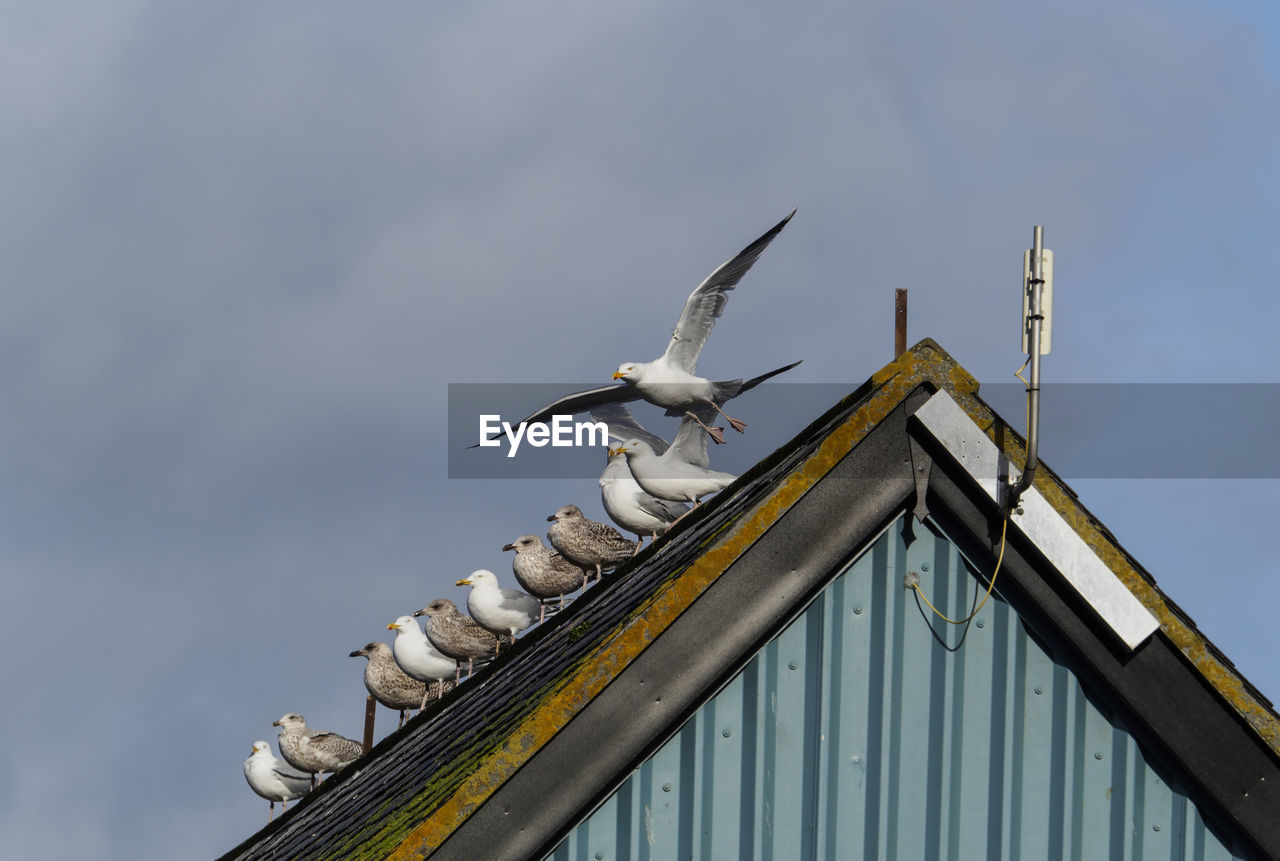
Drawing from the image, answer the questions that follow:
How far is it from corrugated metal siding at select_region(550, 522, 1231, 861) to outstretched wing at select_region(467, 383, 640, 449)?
25.8 ft

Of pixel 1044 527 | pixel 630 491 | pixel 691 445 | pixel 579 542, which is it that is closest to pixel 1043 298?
pixel 1044 527

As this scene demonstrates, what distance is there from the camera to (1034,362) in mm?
5480

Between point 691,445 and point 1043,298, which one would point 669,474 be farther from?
point 1043,298

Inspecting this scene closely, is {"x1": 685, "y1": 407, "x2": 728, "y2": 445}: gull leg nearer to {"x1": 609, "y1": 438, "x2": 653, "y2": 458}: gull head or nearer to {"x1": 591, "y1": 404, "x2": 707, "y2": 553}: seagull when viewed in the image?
{"x1": 591, "y1": 404, "x2": 707, "y2": 553}: seagull

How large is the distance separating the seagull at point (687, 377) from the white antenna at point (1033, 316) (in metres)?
8.53

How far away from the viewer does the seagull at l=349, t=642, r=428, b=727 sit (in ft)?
73.0

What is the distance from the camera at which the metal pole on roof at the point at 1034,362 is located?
213 inches

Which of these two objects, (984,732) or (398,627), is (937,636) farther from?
(398,627)

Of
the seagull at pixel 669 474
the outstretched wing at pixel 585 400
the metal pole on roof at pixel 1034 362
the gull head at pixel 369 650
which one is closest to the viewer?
the metal pole on roof at pixel 1034 362

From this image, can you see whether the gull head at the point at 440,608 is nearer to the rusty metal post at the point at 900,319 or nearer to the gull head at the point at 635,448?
the gull head at the point at 635,448

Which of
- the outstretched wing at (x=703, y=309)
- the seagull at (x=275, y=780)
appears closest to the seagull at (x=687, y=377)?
the outstretched wing at (x=703, y=309)

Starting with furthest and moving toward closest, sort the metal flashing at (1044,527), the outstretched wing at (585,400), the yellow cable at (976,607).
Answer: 1. the outstretched wing at (585,400)
2. the yellow cable at (976,607)
3. the metal flashing at (1044,527)

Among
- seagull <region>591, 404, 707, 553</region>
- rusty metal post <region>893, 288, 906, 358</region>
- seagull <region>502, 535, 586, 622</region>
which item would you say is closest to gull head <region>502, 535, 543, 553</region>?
seagull <region>502, 535, 586, 622</region>

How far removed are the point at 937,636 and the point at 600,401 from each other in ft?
30.7
